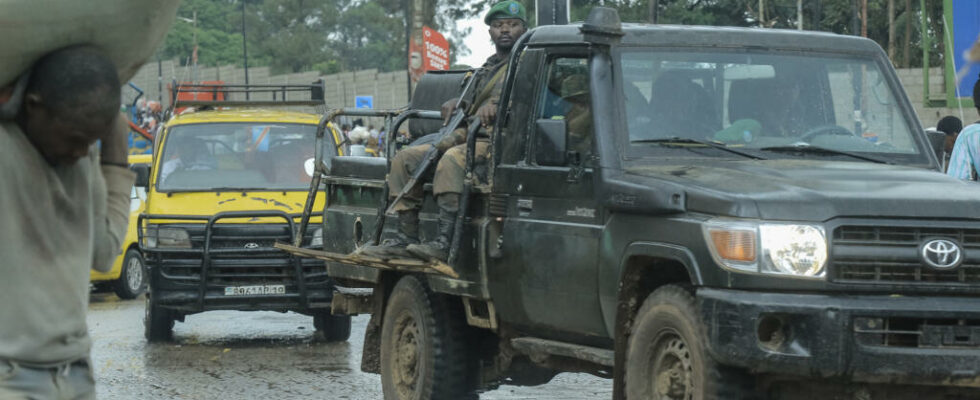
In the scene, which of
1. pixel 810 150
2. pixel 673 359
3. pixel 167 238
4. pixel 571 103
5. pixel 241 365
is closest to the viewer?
pixel 673 359

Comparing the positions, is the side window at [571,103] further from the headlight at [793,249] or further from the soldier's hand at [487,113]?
the headlight at [793,249]

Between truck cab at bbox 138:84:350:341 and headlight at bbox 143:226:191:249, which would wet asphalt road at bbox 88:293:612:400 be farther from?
headlight at bbox 143:226:191:249

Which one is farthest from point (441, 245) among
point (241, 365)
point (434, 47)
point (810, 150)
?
point (434, 47)

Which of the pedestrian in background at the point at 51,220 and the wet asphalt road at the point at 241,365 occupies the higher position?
the pedestrian in background at the point at 51,220

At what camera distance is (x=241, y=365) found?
1209 cm

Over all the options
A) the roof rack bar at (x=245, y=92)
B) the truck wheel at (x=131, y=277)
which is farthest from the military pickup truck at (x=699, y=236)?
the truck wheel at (x=131, y=277)

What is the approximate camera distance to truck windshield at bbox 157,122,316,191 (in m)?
14.2

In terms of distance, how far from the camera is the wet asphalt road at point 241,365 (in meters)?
10.5

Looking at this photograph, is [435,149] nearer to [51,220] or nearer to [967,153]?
[967,153]

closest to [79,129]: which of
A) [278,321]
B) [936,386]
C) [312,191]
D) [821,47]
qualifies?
[936,386]

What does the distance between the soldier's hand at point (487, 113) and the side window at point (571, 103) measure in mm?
445

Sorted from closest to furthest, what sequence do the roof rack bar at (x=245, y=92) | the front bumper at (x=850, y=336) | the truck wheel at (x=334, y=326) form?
the front bumper at (x=850, y=336)
the truck wheel at (x=334, y=326)
the roof rack bar at (x=245, y=92)

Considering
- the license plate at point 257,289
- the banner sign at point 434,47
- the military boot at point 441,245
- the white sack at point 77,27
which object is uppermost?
the banner sign at point 434,47

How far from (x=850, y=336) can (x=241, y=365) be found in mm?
6917
